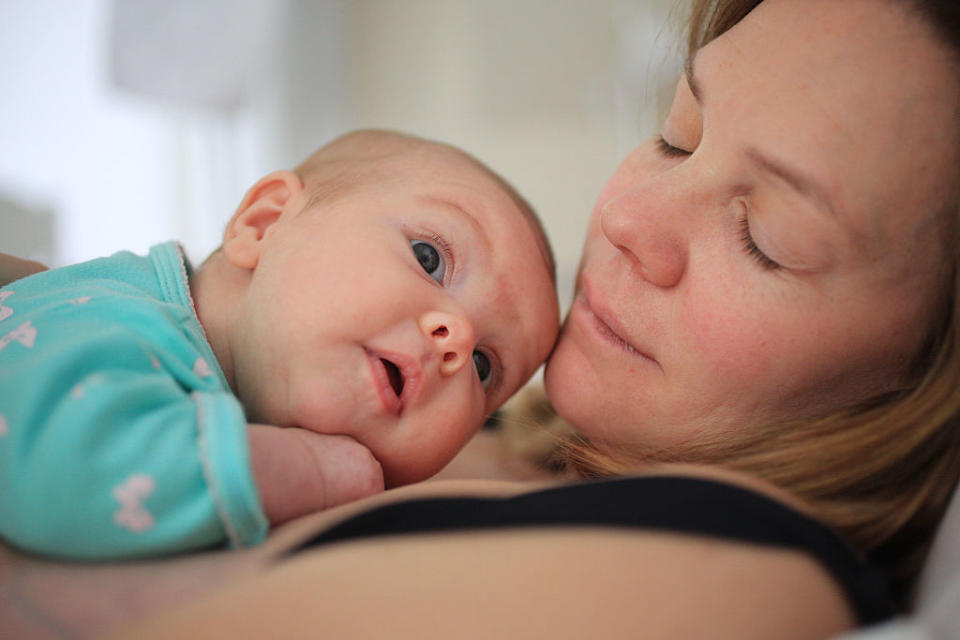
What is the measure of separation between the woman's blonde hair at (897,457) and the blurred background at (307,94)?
130 centimetres

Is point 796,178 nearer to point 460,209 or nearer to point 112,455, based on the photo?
point 460,209

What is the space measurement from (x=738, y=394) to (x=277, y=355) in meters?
0.53

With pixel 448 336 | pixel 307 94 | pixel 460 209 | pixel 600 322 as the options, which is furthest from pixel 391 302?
pixel 307 94

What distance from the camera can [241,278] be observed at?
40.5 inches

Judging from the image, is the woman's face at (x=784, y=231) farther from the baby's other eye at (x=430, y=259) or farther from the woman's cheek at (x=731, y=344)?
the baby's other eye at (x=430, y=259)

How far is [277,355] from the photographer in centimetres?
90

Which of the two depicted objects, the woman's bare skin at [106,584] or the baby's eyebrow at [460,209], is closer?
the woman's bare skin at [106,584]

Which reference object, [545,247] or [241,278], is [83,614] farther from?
[545,247]

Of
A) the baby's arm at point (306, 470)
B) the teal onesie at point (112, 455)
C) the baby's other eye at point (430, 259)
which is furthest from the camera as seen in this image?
the baby's other eye at point (430, 259)

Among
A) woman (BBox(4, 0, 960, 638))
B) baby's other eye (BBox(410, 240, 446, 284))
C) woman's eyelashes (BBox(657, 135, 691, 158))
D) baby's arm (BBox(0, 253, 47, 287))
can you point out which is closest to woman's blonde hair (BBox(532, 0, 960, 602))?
woman (BBox(4, 0, 960, 638))

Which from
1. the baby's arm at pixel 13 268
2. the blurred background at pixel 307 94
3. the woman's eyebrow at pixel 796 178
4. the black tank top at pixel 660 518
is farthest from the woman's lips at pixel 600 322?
the blurred background at pixel 307 94

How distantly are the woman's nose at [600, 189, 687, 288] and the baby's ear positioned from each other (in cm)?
45

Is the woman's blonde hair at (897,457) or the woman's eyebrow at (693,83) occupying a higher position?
the woman's eyebrow at (693,83)

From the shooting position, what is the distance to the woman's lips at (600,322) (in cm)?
100
